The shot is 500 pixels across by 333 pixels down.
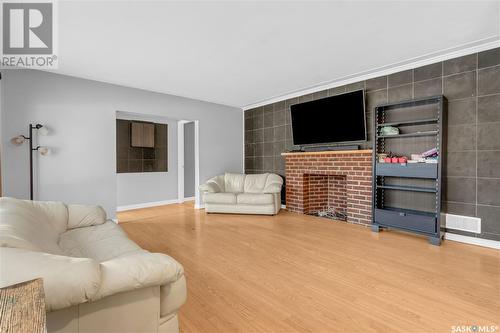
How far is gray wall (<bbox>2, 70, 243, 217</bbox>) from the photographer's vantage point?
377 centimetres

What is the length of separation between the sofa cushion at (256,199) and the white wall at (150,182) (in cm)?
246

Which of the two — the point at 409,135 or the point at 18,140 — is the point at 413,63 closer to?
the point at 409,135

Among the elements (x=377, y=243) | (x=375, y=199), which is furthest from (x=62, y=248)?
(x=375, y=199)

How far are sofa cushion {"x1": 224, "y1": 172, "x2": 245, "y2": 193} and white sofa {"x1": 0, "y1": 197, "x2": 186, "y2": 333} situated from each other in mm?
3942

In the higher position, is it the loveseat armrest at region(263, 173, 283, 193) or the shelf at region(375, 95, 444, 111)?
the shelf at region(375, 95, 444, 111)

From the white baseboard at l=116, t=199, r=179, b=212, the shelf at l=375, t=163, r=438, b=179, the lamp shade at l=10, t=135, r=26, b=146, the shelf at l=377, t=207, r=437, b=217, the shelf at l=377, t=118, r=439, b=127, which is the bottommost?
the white baseboard at l=116, t=199, r=179, b=212

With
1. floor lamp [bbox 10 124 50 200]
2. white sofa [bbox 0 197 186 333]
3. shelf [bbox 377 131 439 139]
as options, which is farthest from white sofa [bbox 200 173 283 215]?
white sofa [bbox 0 197 186 333]

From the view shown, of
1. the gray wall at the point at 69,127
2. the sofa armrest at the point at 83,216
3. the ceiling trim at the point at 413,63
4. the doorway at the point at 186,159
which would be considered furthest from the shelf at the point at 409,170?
the doorway at the point at 186,159

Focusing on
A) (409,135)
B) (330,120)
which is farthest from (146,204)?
(409,135)

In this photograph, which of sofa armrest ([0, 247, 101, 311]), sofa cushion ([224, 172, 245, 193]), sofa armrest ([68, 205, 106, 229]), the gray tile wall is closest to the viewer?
sofa armrest ([0, 247, 101, 311])

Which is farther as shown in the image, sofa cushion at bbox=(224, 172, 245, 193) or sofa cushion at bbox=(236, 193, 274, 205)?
sofa cushion at bbox=(224, 172, 245, 193)

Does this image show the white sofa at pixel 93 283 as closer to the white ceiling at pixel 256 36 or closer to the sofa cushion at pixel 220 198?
the white ceiling at pixel 256 36

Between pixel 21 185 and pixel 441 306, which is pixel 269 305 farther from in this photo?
pixel 21 185

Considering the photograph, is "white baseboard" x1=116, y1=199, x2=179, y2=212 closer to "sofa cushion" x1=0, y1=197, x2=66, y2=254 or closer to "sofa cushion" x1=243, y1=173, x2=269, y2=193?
"sofa cushion" x1=243, y1=173, x2=269, y2=193
